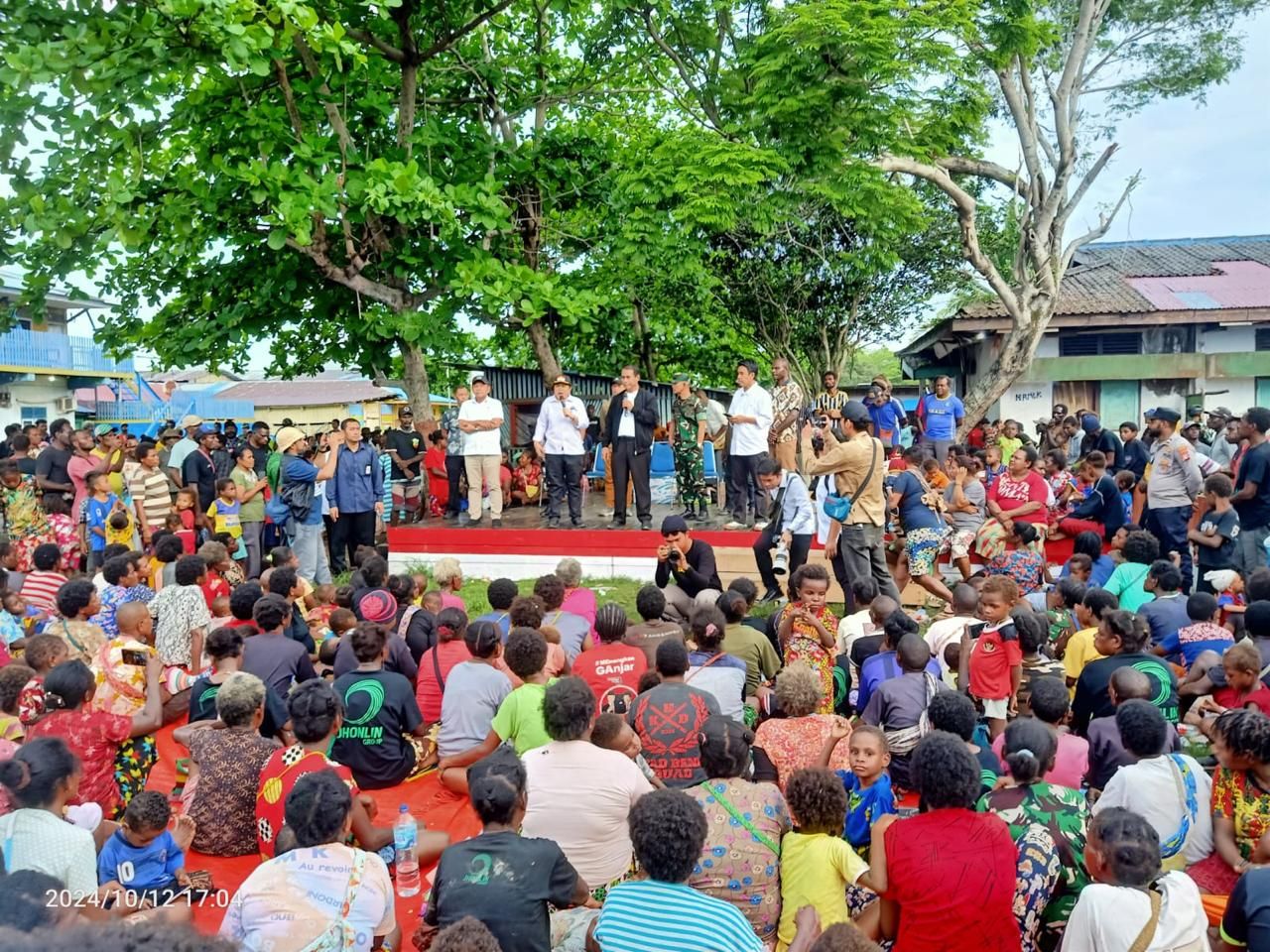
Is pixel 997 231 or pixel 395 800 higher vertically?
pixel 997 231

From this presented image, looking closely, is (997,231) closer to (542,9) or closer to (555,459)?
(542,9)

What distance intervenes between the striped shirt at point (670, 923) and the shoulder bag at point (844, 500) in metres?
5.54

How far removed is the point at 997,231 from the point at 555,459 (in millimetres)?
15718

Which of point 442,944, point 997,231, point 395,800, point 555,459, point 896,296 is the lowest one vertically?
point 395,800

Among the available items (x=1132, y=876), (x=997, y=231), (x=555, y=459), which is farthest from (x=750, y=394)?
(x=997, y=231)

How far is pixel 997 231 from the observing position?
2330 cm

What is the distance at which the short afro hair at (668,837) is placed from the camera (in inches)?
127

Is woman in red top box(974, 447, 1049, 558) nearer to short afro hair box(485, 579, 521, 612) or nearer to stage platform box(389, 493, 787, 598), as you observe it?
stage platform box(389, 493, 787, 598)

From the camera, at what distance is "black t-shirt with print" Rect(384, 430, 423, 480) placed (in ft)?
46.4

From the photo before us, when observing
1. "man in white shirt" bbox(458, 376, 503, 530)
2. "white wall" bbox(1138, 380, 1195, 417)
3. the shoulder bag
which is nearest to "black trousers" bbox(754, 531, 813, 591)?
the shoulder bag

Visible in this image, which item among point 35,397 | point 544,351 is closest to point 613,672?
point 544,351

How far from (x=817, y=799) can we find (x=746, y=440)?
7723 millimetres

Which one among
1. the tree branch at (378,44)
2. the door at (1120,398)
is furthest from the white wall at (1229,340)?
the tree branch at (378,44)

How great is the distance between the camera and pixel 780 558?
375 inches
